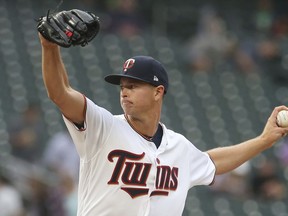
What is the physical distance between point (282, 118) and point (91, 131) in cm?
126

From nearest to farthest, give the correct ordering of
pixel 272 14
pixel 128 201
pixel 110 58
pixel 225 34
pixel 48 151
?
pixel 128 201 → pixel 48 151 → pixel 110 58 → pixel 225 34 → pixel 272 14

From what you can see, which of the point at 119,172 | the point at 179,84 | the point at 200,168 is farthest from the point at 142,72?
the point at 179,84

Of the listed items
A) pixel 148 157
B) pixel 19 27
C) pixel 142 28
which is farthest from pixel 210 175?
pixel 142 28

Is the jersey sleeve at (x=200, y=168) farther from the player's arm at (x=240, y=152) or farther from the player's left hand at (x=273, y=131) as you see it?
the player's left hand at (x=273, y=131)

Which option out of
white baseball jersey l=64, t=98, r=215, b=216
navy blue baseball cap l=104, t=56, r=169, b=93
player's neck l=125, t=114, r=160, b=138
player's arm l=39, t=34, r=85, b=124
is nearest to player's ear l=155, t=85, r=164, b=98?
navy blue baseball cap l=104, t=56, r=169, b=93

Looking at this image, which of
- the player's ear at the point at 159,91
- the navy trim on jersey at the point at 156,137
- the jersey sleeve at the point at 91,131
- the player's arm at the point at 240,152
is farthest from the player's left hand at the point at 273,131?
the jersey sleeve at the point at 91,131

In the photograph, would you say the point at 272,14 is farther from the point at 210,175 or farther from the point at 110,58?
the point at 210,175

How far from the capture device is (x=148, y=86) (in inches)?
185

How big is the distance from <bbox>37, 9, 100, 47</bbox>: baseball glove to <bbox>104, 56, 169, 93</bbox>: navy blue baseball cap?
0.48 metres

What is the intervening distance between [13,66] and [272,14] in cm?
483

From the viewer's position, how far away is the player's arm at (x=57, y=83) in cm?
412

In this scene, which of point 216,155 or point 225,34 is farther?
point 225,34

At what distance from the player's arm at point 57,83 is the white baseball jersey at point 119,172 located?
Answer: 11 centimetres

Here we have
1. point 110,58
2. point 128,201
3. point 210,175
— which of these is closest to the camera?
point 128,201
